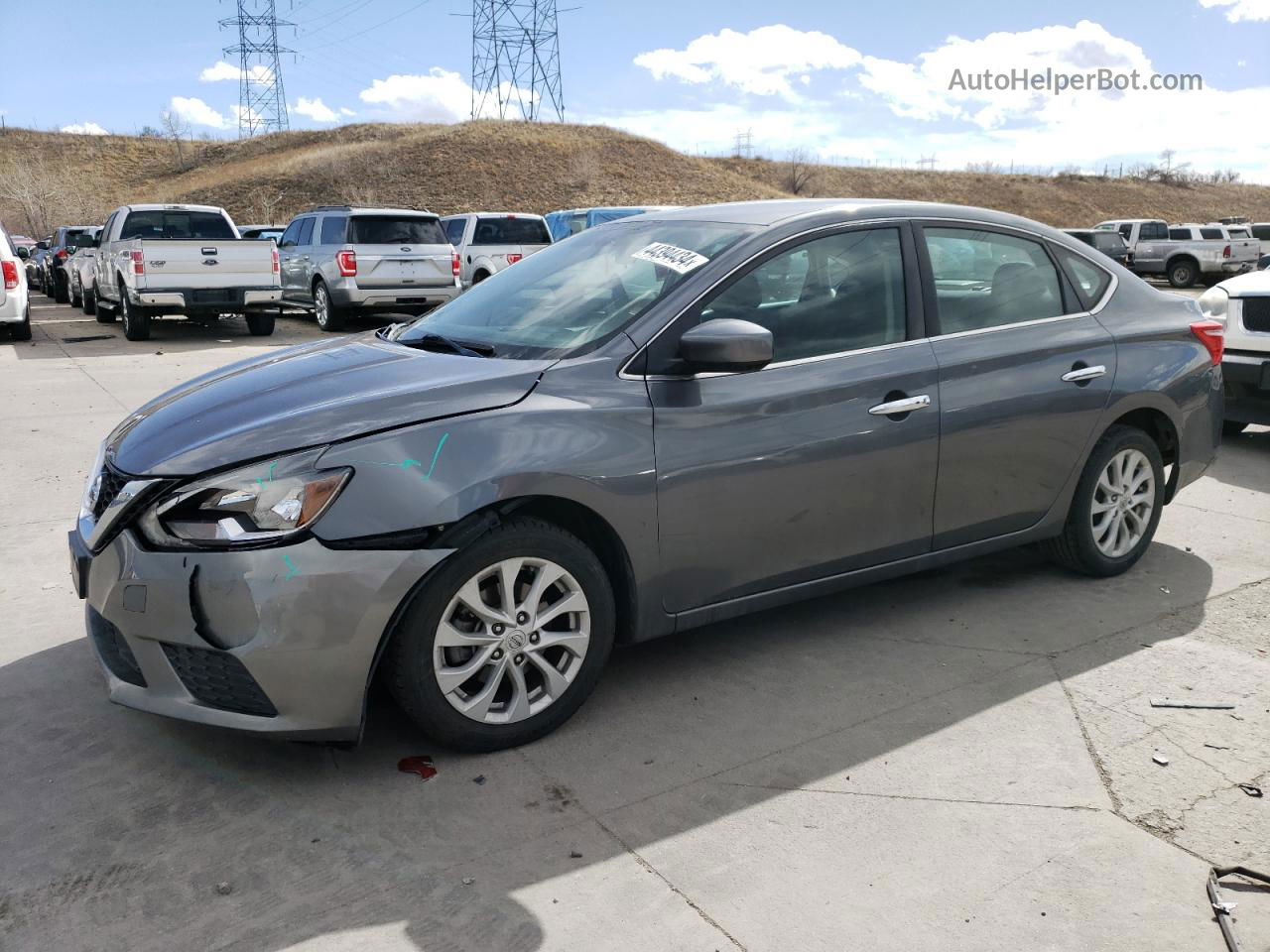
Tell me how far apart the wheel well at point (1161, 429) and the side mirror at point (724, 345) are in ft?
7.22

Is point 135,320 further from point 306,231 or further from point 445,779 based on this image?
point 445,779

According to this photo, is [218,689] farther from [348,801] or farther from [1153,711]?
[1153,711]

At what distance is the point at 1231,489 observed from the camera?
6922 millimetres

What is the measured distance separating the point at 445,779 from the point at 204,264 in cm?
1314

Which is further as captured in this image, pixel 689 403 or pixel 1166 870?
pixel 689 403

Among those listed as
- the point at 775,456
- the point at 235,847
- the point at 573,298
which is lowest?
the point at 235,847

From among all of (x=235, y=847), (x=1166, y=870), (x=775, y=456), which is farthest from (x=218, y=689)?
(x=1166, y=870)

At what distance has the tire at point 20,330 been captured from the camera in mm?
15406

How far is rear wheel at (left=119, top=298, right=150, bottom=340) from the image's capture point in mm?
14914

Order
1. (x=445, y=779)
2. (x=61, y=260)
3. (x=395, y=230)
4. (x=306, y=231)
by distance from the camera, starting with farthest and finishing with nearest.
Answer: (x=61, y=260), (x=306, y=231), (x=395, y=230), (x=445, y=779)

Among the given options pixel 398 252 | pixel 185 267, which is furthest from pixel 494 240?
pixel 185 267

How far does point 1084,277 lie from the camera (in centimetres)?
486

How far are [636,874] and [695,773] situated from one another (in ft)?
1.82

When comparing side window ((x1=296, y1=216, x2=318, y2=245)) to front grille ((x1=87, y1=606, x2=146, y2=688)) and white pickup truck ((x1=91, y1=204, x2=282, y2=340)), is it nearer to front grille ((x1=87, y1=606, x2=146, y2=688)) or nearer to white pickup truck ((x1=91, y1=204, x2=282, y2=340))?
white pickup truck ((x1=91, y1=204, x2=282, y2=340))
